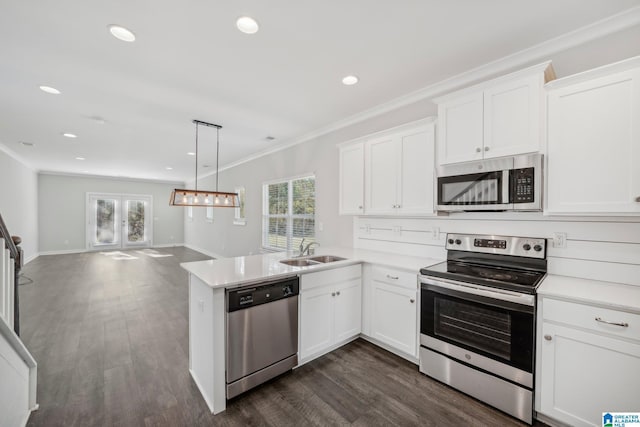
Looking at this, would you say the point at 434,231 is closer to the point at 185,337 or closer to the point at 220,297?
the point at 220,297

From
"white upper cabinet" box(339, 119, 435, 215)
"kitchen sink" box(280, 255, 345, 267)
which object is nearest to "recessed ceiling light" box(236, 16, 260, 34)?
"white upper cabinet" box(339, 119, 435, 215)

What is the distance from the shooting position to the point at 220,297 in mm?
1818

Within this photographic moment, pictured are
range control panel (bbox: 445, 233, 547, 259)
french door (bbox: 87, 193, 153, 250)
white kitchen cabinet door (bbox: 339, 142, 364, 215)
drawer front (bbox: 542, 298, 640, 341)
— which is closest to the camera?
drawer front (bbox: 542, 298, 640, 341)

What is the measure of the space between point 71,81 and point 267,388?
3.48 meters

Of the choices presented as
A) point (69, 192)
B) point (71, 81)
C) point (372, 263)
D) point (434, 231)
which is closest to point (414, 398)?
point (372, 263)

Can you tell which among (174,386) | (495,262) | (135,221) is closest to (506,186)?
(495,262)

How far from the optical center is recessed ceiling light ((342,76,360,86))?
2.56 meters

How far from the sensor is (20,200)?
6555 mm

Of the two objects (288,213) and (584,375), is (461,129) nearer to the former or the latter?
(584,375)

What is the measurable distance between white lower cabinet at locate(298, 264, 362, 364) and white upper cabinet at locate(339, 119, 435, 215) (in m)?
0.78

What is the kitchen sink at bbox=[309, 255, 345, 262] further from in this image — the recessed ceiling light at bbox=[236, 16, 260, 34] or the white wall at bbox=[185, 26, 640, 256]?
the recessed ceiling light at bbox=[236, 16, 260, 34]

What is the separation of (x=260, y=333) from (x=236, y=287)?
0.45m

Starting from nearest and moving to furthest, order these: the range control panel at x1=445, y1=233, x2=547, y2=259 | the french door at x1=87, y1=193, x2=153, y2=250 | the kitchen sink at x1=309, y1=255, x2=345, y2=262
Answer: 1. the range control panel at x1=445, y1=233, x2=547, y2=259
2. the kitchen sink at x1=309, y1=255, x2=345, y2=262
3. the french door at x1=87, y1=193, x2=153, y2=250

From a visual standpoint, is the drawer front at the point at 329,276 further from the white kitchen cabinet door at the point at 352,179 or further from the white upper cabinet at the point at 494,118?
the white upper cabinet at the point at 494,118
